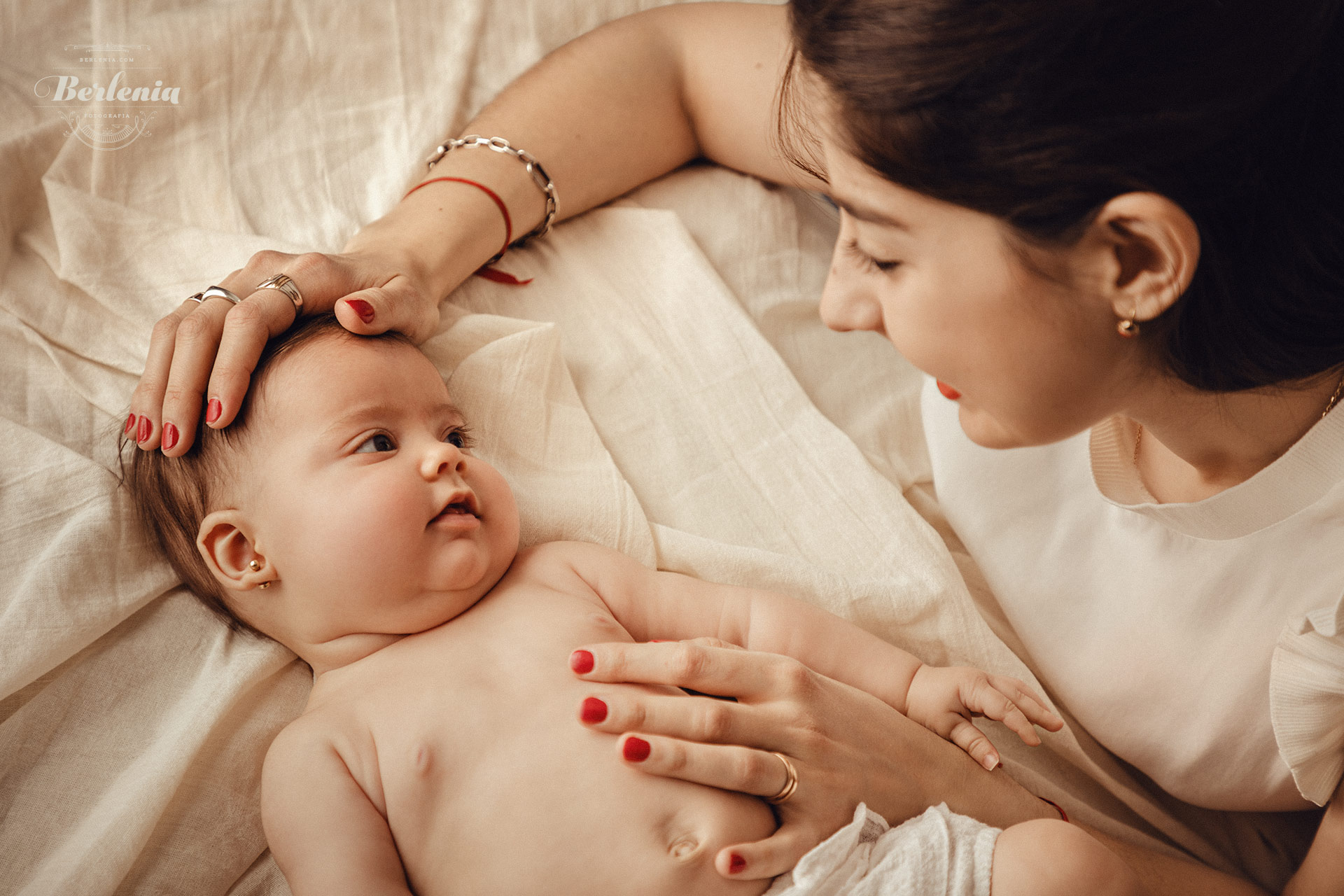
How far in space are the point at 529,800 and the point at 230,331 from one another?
70cm

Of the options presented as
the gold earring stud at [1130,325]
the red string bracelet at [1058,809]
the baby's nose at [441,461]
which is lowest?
the red string bracelet at [1058,809]

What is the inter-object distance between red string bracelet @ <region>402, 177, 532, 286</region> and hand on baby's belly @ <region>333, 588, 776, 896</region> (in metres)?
0.76

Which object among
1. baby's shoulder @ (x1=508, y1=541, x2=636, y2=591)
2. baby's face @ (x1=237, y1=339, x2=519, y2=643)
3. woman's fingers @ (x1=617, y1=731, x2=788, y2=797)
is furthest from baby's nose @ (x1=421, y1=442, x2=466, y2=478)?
woman's fingers @ (x1=617, y1=731, x2=788, y2=797)

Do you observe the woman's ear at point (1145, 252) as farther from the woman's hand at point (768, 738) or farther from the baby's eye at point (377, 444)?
the baby's eye at point (377, 444)

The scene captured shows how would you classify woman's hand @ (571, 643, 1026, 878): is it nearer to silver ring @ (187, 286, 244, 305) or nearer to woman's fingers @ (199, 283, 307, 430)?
woman's fingers @ (199, 283, 307, 430)

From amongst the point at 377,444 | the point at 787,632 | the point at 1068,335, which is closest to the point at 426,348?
the point at 377,444

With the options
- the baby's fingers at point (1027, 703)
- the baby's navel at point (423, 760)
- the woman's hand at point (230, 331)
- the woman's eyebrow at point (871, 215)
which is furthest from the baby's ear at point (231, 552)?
the baby's fingers at point (1027, 703)

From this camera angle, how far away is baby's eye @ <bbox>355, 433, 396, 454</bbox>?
1.18 m

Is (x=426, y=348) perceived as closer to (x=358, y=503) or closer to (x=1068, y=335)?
(x=358, y=503)

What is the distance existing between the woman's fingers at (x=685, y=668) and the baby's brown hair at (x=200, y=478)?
53 cm

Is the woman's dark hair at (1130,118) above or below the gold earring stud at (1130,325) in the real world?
above

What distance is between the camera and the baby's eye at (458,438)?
1299mm

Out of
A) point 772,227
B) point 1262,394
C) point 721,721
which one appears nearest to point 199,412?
point 721,721

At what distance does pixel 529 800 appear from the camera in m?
1.03
